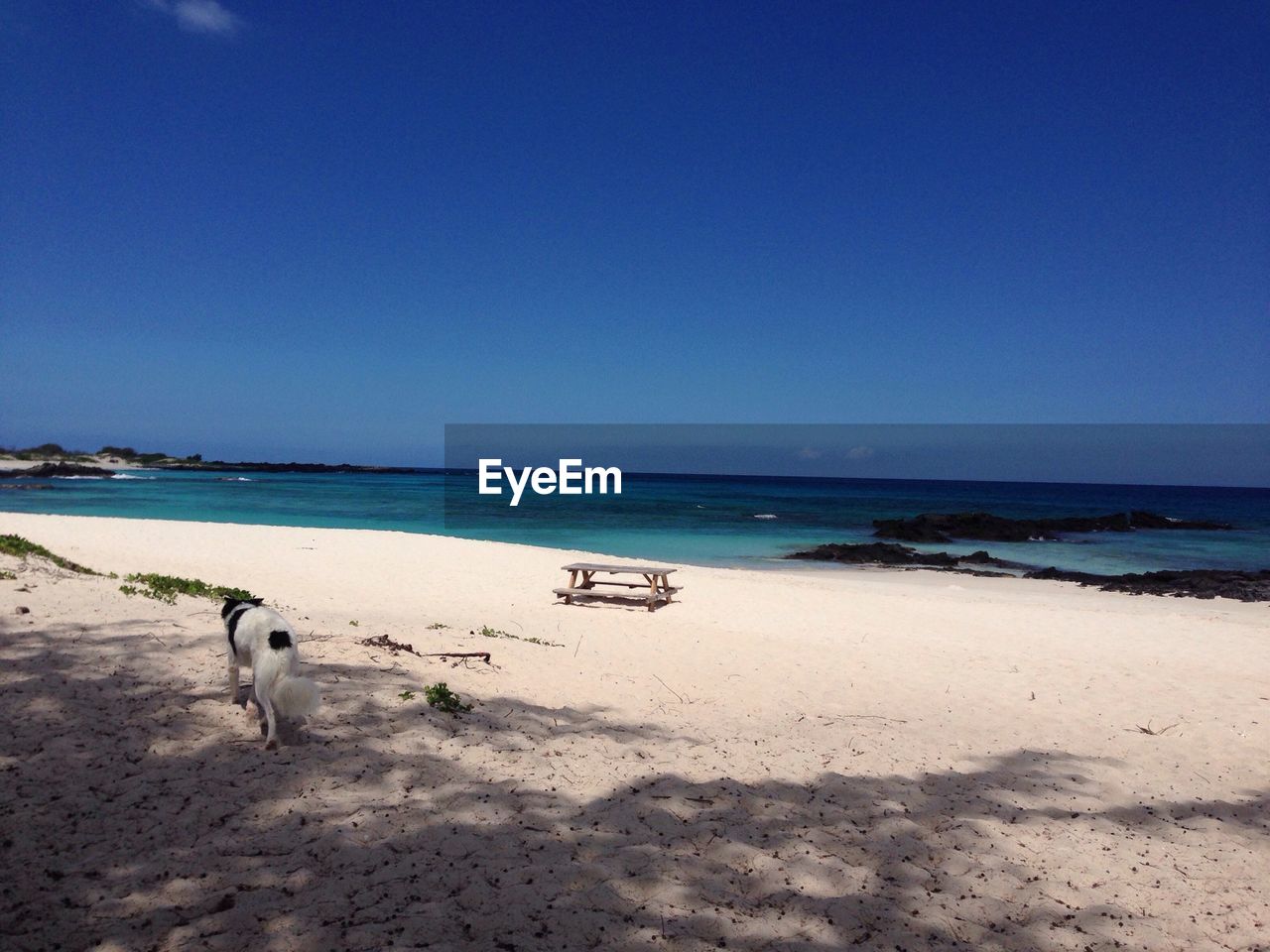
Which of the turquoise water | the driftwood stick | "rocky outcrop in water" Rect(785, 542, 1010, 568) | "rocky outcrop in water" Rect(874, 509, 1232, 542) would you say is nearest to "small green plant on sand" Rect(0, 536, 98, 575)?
the driftwood stick

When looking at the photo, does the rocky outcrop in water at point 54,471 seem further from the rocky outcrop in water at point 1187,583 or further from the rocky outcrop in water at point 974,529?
the rocky outcrop in water at point 1187,583

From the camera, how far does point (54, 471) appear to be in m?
75.1

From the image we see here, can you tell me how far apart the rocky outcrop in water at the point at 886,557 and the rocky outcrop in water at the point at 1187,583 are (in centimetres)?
328

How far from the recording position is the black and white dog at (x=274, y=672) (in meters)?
4.31

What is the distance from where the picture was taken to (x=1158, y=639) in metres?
12.0

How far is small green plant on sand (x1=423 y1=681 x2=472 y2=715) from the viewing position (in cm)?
541

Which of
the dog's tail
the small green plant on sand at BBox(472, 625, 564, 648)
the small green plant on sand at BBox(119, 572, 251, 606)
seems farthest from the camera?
the small green plant on sand at BBox(472, 625, 564, 648)

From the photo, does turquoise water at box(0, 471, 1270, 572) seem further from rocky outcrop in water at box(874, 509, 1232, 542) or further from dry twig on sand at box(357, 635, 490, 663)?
dry twig on sand at box(357, 635, 490, 663)

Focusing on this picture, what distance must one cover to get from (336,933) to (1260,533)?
2353 inches

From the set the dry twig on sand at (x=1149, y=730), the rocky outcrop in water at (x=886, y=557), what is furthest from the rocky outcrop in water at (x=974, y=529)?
the dry twig on sand at (x=1149, y=730)

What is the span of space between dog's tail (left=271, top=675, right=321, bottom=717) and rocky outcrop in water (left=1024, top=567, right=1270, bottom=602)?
2189 cm

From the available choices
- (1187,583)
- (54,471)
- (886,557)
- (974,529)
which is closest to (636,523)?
(886,557)

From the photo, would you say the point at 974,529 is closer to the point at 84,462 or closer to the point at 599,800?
the point at 599,800

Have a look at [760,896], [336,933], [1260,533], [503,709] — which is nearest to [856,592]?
[503,709]
